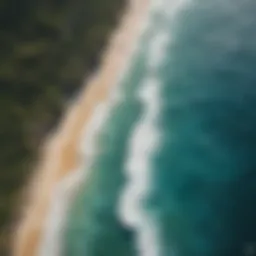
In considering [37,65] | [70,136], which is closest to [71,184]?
[70,136]

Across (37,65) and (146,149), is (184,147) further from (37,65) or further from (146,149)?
Answer: (37,65)

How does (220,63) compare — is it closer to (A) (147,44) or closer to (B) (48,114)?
(A) (147,44)

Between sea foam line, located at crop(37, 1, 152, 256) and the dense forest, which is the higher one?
the dense forest

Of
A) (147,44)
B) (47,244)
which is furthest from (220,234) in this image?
(147,44)

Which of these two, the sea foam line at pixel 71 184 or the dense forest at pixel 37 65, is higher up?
the dense forest at pixel 37 65
